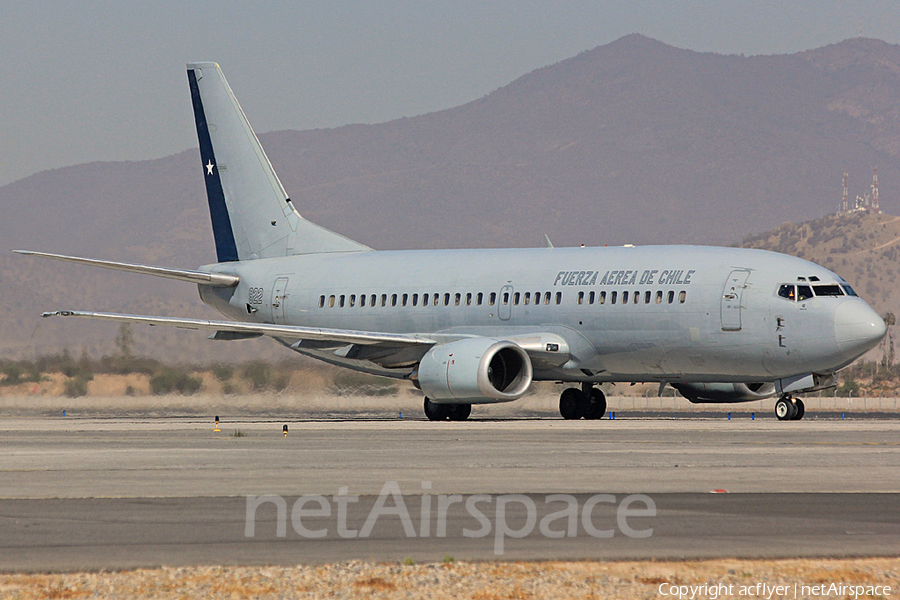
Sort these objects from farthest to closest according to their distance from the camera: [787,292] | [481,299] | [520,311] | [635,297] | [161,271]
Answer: [161,271] → [481,299] → [520,311] → [635,297] → [787,292]

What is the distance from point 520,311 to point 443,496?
2086cm

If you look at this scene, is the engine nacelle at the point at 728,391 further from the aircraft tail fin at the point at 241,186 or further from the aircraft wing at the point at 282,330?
the aircraft tail fin at the point at 241,186

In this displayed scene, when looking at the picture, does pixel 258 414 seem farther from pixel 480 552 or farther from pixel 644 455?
pixel 480 552

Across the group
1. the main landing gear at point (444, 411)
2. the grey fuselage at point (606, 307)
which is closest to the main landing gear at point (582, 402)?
the grey fuselage at point (606, 307)

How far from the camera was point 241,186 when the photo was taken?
41750 mm

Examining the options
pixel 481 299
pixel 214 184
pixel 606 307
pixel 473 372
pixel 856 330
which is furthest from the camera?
pixel 214 184

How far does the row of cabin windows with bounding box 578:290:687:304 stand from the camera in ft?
102

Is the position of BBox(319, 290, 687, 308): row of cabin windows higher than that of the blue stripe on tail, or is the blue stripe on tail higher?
the blue stripe on tail

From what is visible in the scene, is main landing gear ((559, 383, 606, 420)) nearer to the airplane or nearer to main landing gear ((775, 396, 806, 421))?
the airplane

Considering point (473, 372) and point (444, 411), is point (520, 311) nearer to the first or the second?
point (444, 411)

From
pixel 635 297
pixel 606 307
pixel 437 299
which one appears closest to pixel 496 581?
pixel 635 297

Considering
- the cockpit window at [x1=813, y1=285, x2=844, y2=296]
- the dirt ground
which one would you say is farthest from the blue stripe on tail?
the dirt ground

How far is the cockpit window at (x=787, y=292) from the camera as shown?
29.6 meters

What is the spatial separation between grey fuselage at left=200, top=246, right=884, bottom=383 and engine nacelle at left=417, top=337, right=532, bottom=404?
51.7 inches
